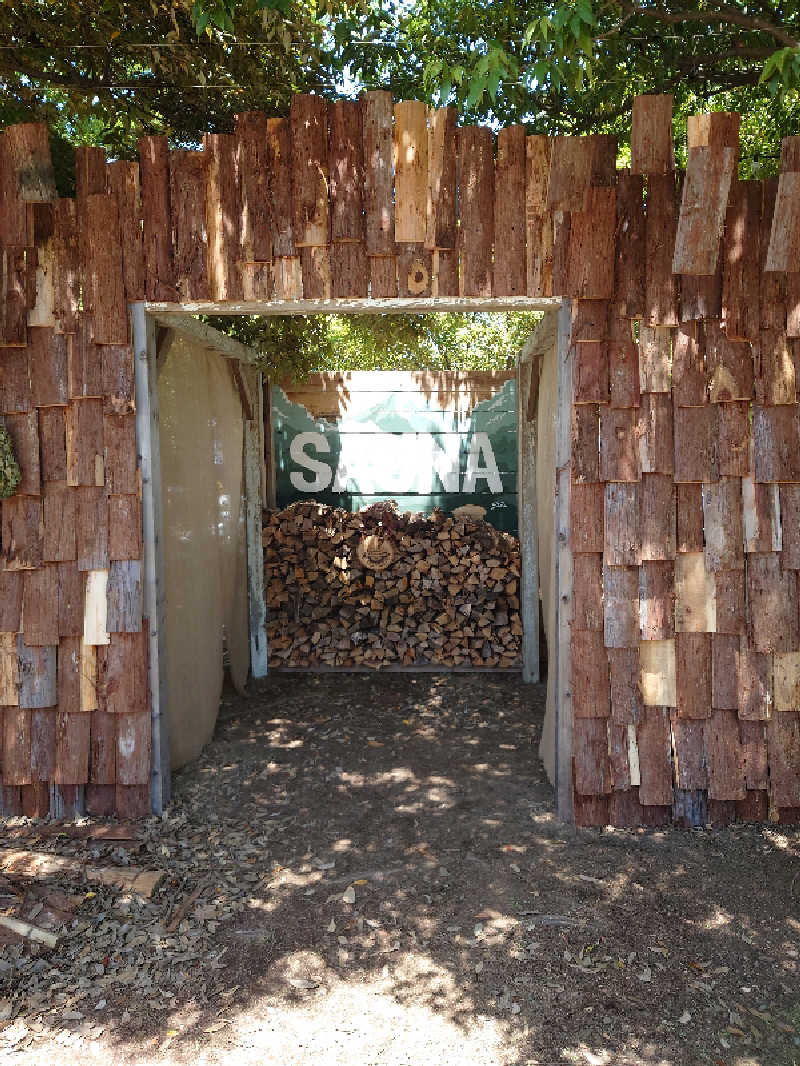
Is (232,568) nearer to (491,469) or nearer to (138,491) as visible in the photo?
(138,491)

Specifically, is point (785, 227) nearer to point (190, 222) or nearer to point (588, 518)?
point (588, 518)

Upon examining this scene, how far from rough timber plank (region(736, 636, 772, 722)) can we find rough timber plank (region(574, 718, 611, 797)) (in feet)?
2.22

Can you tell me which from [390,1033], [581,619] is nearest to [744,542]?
[581,619]

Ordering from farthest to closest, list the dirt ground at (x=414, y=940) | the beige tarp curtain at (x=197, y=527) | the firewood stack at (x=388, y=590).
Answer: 1. the firewood stack at (x=388, y=590)
2. the beige tarp curtain at (x=197, y=527)
3. the dirt ground at (x=414, y=940)

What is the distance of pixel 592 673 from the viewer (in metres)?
3.75

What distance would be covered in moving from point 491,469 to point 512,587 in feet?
3.77

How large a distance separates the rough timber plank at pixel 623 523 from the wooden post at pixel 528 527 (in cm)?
229

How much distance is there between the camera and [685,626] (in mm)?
3721

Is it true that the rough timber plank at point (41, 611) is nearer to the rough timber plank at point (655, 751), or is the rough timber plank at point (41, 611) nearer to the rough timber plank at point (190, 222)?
the rough timber plank at point (190, 222)

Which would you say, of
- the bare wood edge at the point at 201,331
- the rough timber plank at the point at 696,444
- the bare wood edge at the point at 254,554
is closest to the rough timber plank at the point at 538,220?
the rough timber plank at the point at 696,444

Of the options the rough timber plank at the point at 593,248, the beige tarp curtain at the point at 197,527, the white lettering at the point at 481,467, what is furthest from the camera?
the white lettering at the point at 481,467

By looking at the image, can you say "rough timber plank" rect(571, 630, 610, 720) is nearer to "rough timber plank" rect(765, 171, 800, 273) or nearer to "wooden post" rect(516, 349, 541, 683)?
"rough timber plank" rect(765, 171, 800, 273)

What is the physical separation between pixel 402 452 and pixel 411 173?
3370 mm

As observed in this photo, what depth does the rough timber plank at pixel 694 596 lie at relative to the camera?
372 cm
